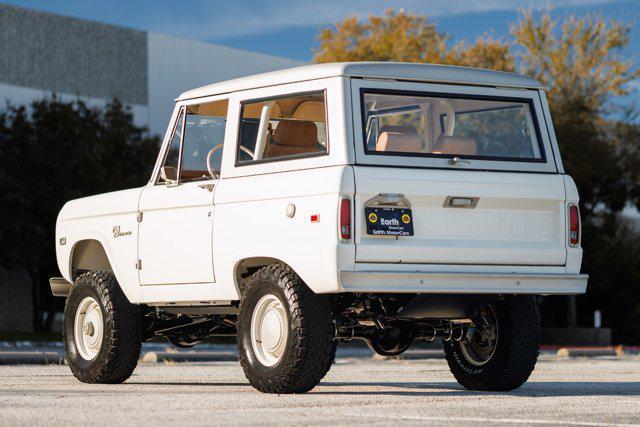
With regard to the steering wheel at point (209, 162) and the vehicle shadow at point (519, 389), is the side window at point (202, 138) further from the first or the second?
the vehicle shadow at point (519, 389)

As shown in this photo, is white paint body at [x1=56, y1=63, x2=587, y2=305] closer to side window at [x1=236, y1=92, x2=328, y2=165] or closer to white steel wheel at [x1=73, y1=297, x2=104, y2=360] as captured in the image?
side window at [x1=236, y1=92, x2=328, y2=165]

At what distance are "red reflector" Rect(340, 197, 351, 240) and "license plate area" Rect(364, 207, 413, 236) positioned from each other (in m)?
0.16

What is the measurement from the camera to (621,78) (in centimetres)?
4728

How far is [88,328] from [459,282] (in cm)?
397

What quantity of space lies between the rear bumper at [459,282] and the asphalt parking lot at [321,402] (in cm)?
79

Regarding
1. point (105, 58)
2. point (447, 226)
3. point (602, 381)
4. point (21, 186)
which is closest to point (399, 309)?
point (447, 226)

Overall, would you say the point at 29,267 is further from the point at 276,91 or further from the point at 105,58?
the point at 276,91

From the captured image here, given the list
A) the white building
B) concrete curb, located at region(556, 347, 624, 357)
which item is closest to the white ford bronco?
concrete curb, located at region(556, 347, 624, 357)

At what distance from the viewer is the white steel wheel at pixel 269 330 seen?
1044 cm

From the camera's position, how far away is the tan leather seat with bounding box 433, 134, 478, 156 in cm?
1099

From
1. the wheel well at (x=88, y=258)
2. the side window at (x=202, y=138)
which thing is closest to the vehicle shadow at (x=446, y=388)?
the wheel well at (x=88, y=258)

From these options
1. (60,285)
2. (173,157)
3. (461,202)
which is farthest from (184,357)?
(461,202)

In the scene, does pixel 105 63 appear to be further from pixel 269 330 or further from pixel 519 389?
pixel 269 330

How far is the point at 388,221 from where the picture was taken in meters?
10.1
